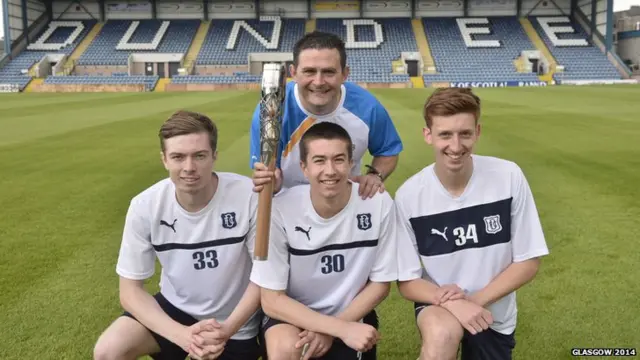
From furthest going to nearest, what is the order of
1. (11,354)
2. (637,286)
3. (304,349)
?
(637,286)
(11,354)
(304,349)

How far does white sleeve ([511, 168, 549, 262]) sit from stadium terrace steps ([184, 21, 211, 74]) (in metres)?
38.5

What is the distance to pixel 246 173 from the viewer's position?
322 inches

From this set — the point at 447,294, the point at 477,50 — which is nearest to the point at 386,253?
the point at 447,294

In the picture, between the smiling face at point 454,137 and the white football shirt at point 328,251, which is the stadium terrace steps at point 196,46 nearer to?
the white football shirt at point 328,251

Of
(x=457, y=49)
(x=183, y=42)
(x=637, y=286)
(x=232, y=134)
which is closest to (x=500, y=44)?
(x=457, y=49)

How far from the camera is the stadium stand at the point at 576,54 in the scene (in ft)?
121

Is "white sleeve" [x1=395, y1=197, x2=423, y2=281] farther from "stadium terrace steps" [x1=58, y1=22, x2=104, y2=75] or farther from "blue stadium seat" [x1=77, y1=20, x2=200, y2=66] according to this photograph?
"stadium terrace steps" [x1=58, y1=22, x2=104, y2=75]

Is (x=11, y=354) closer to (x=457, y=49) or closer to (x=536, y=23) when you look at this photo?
(x=457, y=49)

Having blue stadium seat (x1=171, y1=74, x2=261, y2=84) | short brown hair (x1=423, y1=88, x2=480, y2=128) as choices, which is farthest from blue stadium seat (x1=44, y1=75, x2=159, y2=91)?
short brown hair (x1=423, y1=88, x2=480, y2=128)

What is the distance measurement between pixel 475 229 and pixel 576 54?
41951 mm

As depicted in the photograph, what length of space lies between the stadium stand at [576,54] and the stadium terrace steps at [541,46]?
289 millimetres

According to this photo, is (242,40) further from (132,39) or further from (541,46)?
(541,46)

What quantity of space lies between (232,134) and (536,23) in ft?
128

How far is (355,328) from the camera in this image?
2.57 meters
